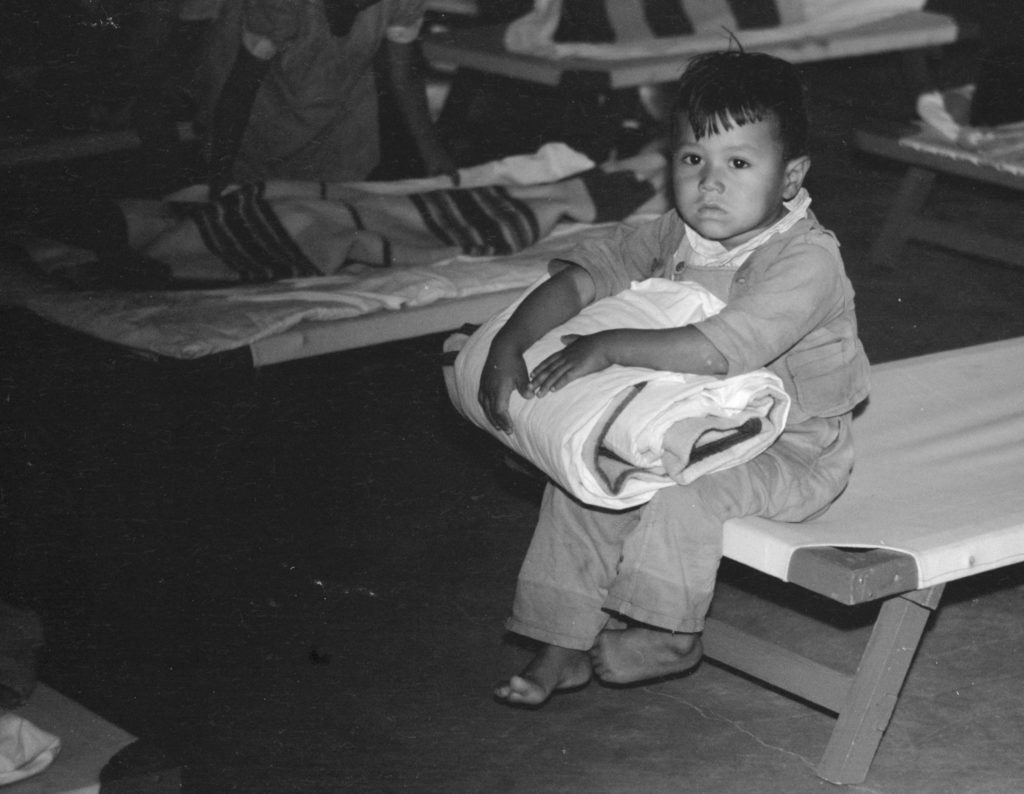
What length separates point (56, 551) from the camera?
8.96 feet

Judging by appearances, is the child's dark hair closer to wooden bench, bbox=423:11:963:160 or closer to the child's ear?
the child's ear

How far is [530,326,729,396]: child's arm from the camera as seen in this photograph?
199cm

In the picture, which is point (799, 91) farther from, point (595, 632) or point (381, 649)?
point (381, 649)

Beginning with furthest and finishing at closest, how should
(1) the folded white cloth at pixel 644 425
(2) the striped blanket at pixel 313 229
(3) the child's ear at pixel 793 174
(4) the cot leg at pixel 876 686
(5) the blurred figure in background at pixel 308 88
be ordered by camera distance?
(5) the blurred figure in background at pixel 308 88 → (2) the striped blanket at pixel 313 229 → (3) the child's ear at pixel 793 174 → (4) the cot leg at pixel 876 686 → (1) the folded white cloth at pixel 644 425

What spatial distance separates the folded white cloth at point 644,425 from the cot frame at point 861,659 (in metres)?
0.19

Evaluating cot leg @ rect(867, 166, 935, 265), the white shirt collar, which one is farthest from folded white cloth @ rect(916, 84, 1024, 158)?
the white shirt collar

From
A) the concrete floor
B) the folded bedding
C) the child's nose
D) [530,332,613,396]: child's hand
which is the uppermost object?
the child's nose

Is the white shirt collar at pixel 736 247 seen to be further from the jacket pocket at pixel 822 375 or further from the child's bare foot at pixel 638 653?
the child's bare foot at pixel 638 653

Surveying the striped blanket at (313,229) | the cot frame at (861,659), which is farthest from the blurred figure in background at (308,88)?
the cot frame at (861,659)

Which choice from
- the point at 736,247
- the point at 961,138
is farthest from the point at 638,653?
the point at 961,138

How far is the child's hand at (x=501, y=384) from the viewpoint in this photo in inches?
81.7

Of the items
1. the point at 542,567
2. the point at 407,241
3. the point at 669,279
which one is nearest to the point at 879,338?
the point at 407,241

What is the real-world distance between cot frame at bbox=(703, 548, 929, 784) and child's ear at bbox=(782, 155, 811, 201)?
54cm

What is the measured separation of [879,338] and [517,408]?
2.18 metres
